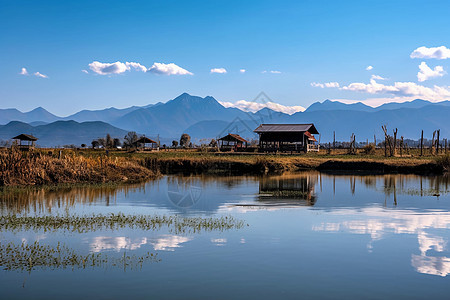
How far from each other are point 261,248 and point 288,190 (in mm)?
17358

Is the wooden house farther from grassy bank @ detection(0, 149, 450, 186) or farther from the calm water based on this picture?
the calm water

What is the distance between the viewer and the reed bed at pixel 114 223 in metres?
18.8

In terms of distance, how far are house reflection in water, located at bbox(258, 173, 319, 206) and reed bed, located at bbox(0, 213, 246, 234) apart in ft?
23.7

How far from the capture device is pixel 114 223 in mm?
19984

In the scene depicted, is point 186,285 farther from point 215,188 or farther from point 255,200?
point 215,188

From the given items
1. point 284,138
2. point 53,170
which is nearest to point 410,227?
point 53,170

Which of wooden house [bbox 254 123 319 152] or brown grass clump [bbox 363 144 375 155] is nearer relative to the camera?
brown grass clump [bbox 363 144 375 155]

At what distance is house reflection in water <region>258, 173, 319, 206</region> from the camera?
27983 mm

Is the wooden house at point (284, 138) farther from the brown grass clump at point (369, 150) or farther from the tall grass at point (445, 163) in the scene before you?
the tall grass at point (445, 163)

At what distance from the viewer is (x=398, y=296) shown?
11461 millimetres

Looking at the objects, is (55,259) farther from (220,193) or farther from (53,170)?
(53,170)

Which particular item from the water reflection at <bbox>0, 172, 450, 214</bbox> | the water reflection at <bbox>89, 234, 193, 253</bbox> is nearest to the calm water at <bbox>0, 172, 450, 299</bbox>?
the water reflection at <bbox>89, 234, 193, 253</bbox>

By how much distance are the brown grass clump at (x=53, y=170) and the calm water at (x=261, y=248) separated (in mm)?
3665

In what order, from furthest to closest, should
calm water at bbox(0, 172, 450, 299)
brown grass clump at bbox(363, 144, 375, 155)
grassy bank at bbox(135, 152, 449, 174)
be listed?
brown grass clump at bbox(363, 144, 375, 155)
grassy bank at bbox(135, 152, 449, 174)
calm water at bbox(0, 172, 450, 299)
